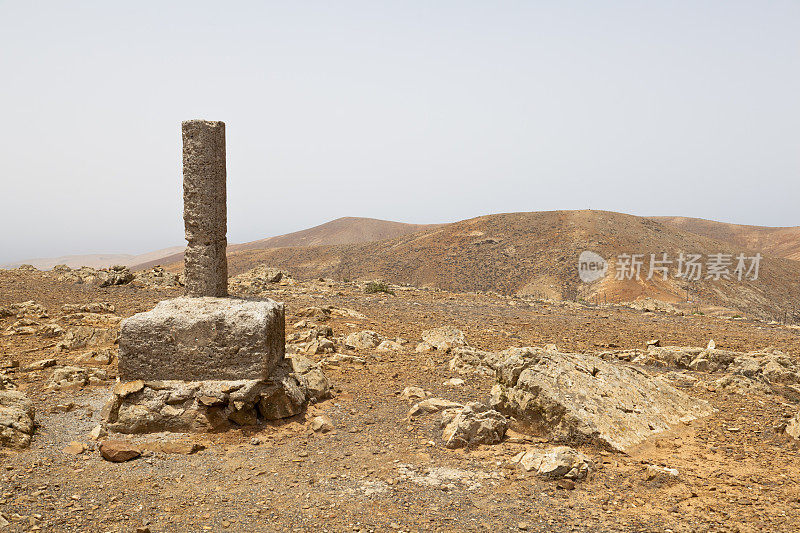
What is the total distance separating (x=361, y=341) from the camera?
33.3 ft

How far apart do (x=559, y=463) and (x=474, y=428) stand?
108 centimetres

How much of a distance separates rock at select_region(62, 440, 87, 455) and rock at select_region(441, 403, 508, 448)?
13.3ft

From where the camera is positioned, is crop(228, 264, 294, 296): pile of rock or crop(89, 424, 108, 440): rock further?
crop(228, 264, 294, 296): pile of rock

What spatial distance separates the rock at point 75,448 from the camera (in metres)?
5.77

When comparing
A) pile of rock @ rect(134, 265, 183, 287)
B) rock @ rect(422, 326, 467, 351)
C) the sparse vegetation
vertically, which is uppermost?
pile of rock @ rect(134, 265, 183, 287)

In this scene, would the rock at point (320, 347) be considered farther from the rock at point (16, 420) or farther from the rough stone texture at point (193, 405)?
the rock at point (16, 420)

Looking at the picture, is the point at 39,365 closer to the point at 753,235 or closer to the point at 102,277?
the point at 102,277

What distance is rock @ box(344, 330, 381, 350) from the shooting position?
999cm

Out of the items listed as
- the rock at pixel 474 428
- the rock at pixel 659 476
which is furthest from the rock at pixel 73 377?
the rock at pixel 659 476

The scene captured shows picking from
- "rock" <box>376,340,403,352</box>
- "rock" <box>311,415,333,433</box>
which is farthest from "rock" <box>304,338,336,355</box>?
"rock" <box>311,415,333,433</box>

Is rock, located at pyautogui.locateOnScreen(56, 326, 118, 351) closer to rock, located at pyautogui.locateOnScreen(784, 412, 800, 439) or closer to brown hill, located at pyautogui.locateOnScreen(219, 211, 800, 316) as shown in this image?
rock, located at pyautogui.locateOnScreen(784, 412, 800, 439)

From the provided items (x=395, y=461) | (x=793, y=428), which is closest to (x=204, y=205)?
(x=395, y=461)

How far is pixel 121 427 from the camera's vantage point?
20.9 feet

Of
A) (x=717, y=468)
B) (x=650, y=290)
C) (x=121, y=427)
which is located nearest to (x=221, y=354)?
(x=121, y=427)
